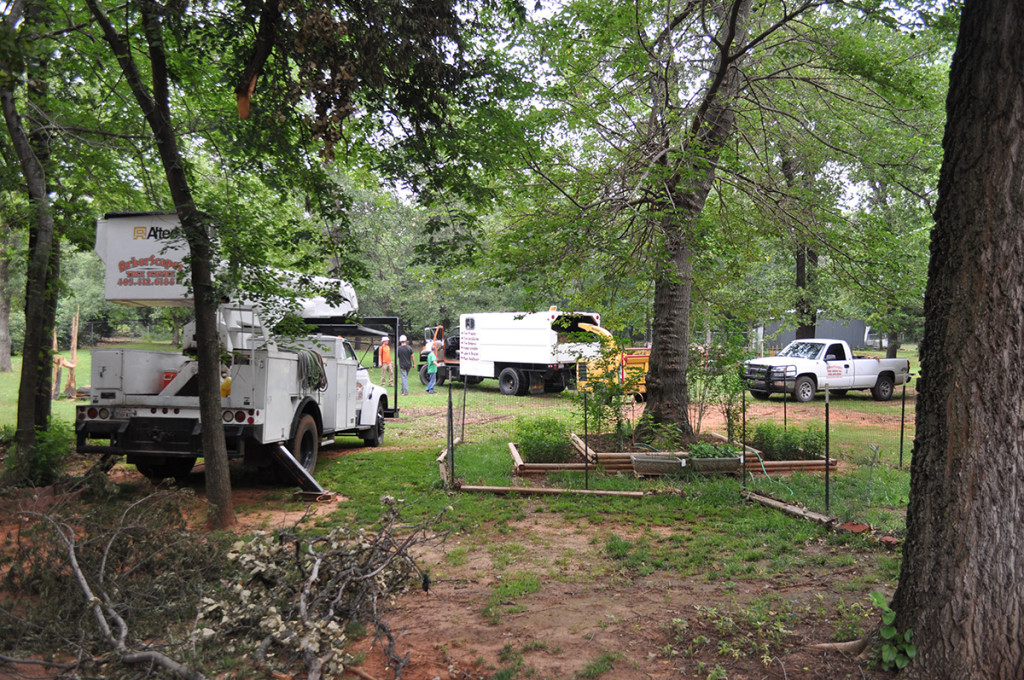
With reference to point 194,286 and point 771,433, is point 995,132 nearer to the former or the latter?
point 194,286

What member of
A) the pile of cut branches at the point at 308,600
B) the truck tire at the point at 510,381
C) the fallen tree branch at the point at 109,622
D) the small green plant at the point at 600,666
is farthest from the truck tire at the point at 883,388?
the fallen tree branch at the point at 109,622

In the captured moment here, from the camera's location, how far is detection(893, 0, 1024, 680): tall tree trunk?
3275 millimetres

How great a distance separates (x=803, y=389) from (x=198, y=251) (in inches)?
686

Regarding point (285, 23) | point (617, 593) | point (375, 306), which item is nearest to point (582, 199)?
point (285, 23)

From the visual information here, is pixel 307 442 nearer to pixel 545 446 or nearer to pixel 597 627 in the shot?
pixel 545 446

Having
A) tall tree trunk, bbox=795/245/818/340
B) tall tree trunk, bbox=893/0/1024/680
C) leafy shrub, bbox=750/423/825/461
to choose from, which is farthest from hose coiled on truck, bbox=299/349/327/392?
tall tree trunk, bbox=795/245/818/340

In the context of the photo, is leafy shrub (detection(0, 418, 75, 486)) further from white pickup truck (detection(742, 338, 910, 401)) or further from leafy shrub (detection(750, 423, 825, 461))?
white pickup truck (detection(742, 338, 910, 401))

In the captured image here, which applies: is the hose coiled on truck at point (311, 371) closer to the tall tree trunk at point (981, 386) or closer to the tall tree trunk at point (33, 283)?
the tall tree trunk at point (33, 283)

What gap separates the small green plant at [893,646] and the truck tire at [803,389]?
1725cm

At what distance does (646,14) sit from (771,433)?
6.46 metres

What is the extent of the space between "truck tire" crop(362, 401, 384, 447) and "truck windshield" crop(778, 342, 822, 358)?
12.9 meters

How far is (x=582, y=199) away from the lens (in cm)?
923

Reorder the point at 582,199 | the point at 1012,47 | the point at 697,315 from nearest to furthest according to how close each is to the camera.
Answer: the point at 1012,47
the point at 582,199
the point at 697,315

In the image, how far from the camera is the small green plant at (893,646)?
3471 mm
